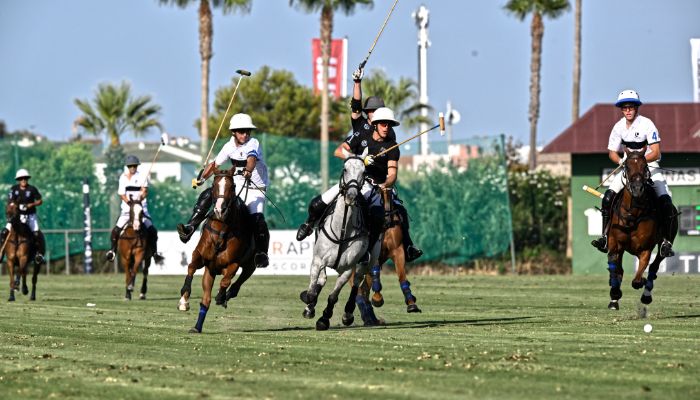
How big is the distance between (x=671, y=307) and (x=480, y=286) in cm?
1093

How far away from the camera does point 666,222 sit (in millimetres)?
20812

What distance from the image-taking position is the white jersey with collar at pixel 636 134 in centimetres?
2081

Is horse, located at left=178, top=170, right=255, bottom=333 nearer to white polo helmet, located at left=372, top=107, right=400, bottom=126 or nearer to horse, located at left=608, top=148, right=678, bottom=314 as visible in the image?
white polo helmet, located at left=372, top=107, right=400, bottom=126

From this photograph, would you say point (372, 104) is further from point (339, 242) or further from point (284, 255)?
point (284, 255)

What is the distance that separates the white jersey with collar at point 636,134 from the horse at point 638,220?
47 cm

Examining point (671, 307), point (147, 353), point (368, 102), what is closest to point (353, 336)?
point (147, 353)

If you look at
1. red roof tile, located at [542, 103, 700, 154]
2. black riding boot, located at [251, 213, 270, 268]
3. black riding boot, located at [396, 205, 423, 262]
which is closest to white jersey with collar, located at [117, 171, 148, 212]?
black riding boot, located at [396, 205, 423, 262]

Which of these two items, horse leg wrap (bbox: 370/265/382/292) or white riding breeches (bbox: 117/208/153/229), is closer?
horse leg wrap (bbox: 370/265/382/292)

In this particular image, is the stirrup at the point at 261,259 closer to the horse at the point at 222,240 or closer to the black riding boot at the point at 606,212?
the horse at the point at 222,240

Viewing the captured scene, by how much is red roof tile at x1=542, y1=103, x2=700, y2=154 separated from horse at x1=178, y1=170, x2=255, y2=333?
21.9 m

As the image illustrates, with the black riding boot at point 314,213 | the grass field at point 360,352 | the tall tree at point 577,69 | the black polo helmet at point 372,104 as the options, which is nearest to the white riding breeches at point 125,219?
the grass field at point 360,352

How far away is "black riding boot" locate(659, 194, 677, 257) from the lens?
818 inches

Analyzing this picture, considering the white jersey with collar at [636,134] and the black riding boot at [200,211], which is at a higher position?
the white jersey with collar at [636,134]

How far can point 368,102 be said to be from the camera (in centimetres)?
2052
